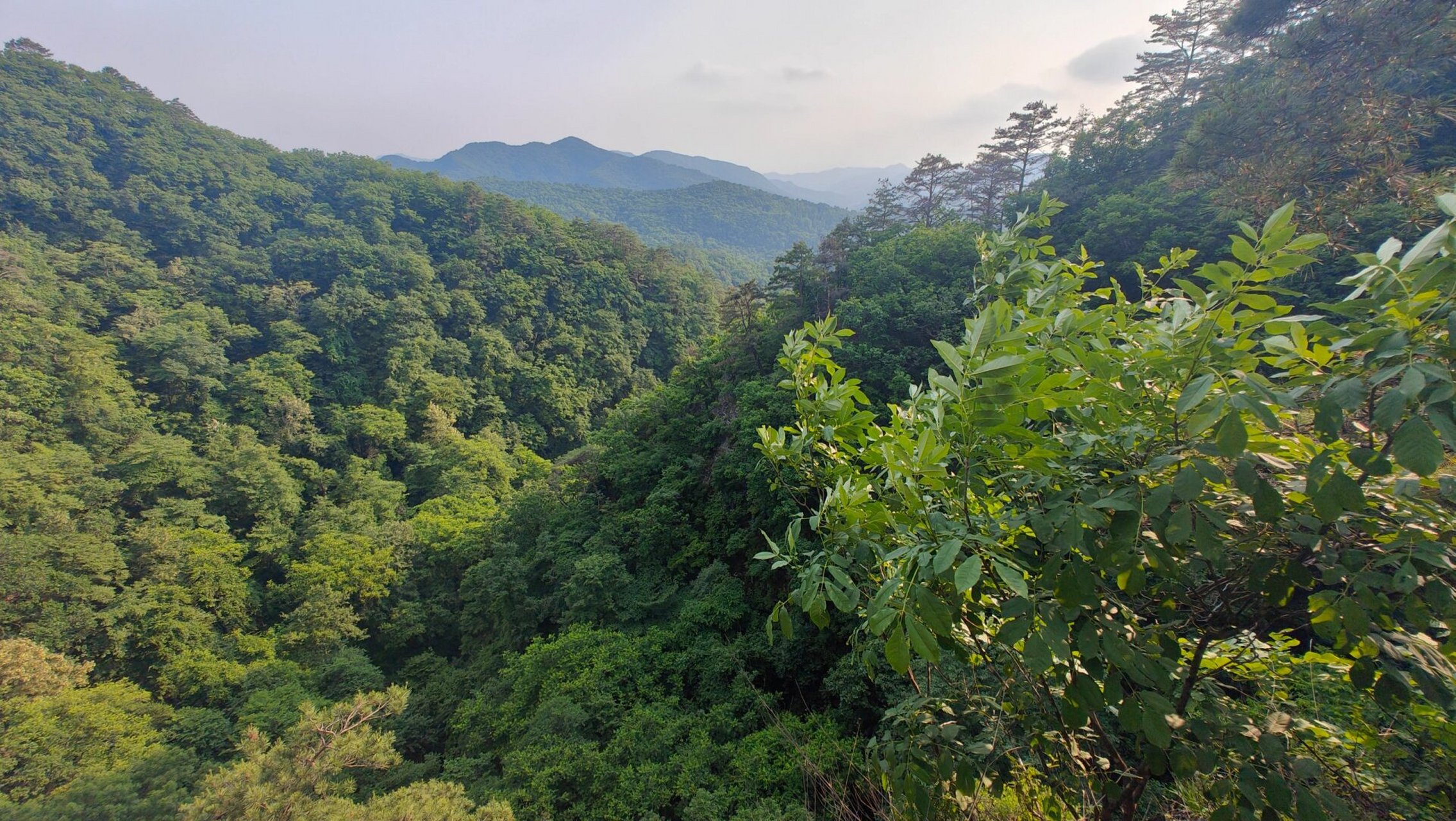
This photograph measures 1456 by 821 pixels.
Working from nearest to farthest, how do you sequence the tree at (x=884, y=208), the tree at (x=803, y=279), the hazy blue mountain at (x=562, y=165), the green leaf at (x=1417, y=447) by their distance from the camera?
the green leaf at (x=1417, y=447) → the tree at (x=803, y=279) → the tree at (x=884, y=208) → the hazy blue mountain at (x=562, y=165)

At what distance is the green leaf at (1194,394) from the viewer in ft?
2.85

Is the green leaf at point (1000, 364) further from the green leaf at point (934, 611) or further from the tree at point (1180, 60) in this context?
the tree at point (1180, 60)

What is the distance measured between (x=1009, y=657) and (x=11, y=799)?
16622 millimetres

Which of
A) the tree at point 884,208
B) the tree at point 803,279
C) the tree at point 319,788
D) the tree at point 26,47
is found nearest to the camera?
the tree at point 319,788

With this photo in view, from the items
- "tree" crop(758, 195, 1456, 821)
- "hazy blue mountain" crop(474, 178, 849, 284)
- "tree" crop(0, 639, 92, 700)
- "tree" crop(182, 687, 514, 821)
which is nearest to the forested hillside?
"hazy blue mountain" crop(474, 178, 849, 284)

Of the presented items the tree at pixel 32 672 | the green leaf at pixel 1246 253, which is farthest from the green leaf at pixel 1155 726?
the tree at pixel 32 672

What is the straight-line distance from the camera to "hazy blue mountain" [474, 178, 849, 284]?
99812 mm

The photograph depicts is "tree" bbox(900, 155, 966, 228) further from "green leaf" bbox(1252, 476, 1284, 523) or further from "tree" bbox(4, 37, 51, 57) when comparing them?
"tree" bbox(4, 37, 51, 57)

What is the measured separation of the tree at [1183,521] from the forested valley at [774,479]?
0.01m

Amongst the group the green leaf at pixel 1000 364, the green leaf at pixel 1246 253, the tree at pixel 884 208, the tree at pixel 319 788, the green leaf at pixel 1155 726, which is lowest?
the tree at pixel 319 788

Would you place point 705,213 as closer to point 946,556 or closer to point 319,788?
point 319,788

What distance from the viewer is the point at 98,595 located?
1418 centimetres

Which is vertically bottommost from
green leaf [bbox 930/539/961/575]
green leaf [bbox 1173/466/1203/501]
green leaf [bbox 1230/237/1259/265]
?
green leaf [bbox 930/539/961/575]

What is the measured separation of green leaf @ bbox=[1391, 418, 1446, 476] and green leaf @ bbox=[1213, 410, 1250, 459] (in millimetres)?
169
